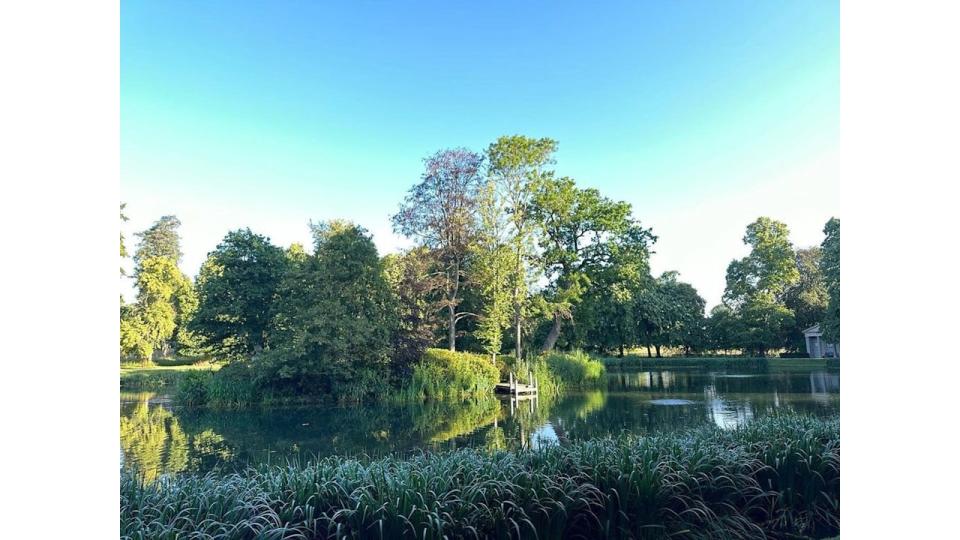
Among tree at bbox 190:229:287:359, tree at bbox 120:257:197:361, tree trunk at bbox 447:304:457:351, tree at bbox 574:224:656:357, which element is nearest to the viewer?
tree at bbox 190:229:287:359

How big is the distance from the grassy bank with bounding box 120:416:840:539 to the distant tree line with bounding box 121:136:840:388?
329 inches

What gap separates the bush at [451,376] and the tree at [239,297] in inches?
173

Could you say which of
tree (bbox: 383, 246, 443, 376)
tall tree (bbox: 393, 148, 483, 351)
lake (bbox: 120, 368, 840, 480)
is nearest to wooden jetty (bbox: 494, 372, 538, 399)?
lake (bbox: 120, 368, 840, 480)

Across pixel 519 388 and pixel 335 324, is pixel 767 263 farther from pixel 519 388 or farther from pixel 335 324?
pixel 335 324

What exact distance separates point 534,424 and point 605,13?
557 centimetres

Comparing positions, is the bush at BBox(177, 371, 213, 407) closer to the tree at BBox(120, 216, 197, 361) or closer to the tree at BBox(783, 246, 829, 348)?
the tree at BBox(120, 216, 197, 361)

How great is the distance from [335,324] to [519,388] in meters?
4.39

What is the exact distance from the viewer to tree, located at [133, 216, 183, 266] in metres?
27.0

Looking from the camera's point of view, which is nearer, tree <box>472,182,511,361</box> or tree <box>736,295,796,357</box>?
tree <box>472,182,511,361</box>

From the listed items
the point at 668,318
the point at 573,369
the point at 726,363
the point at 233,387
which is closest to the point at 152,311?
the point at 233,387

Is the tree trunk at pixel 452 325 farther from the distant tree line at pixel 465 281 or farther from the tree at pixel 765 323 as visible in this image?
the tree at pixel 765 323

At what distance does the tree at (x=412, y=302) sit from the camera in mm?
11836

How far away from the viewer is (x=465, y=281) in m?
14.6
